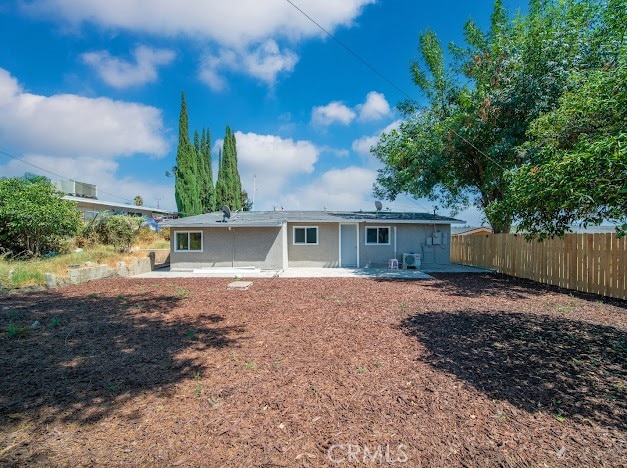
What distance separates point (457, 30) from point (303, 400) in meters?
20.1

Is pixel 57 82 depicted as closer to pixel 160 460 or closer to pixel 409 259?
pixel 160 460

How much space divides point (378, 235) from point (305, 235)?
12.7 feet

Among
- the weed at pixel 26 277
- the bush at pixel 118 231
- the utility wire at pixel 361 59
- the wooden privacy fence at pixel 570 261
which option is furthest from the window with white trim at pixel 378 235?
the weed at pixel 26 277

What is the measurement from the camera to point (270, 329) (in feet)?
18.3

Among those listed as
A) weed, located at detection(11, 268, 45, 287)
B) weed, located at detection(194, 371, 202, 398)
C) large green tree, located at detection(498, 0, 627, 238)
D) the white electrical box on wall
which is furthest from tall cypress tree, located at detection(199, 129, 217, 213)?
weed, located at detection(194, 371, 202, 398)

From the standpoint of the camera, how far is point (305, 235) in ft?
51.2

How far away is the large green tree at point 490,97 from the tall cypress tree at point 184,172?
1698 centimetres

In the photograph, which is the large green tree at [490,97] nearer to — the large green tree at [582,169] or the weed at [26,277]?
the large green tree at [582,169]

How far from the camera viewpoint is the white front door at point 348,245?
15.7m

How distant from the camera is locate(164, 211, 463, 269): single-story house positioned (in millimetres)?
14508
